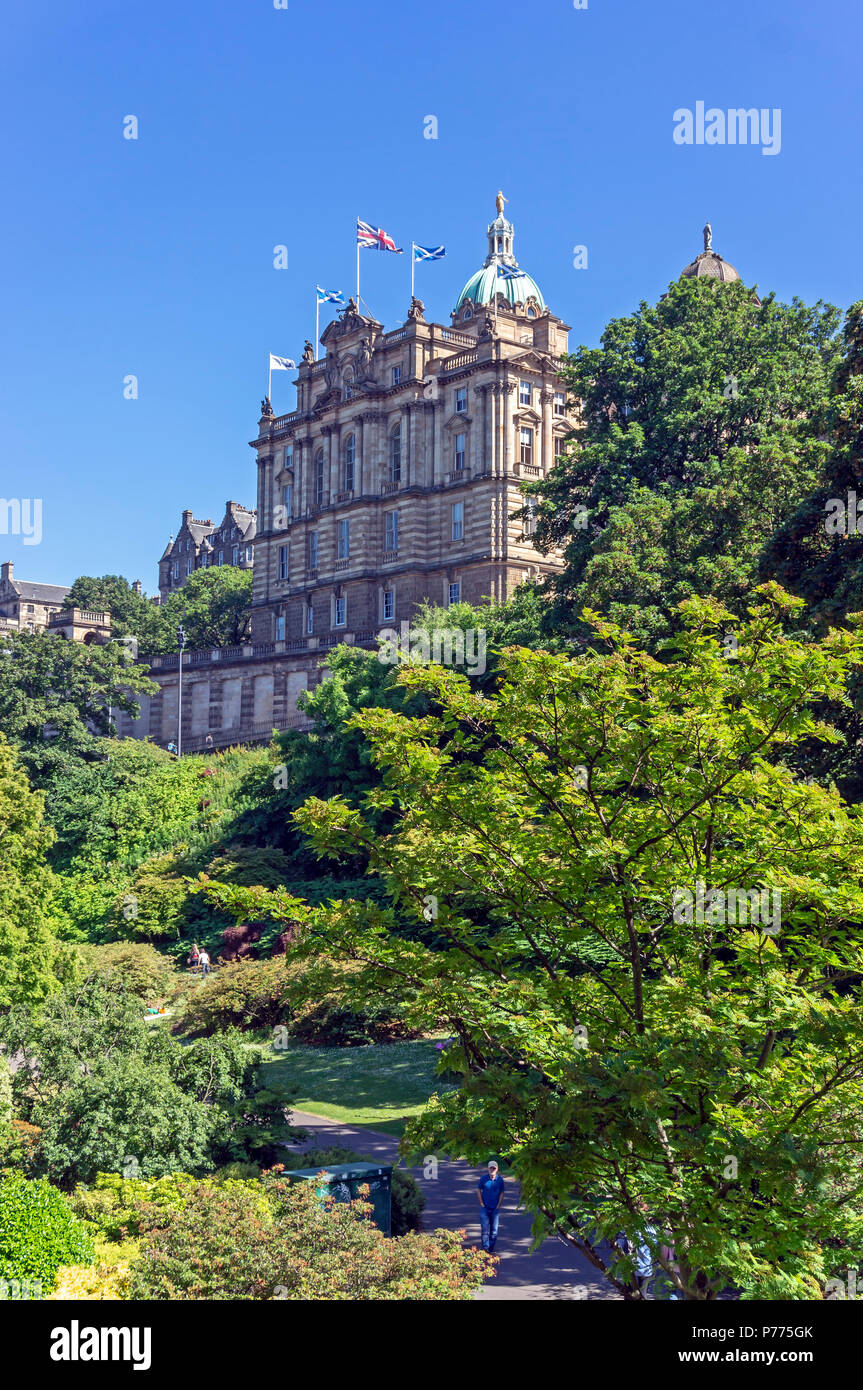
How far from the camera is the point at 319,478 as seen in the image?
75.6 m

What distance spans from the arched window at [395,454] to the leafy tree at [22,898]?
125 feet

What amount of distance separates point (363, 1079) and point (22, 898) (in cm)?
952

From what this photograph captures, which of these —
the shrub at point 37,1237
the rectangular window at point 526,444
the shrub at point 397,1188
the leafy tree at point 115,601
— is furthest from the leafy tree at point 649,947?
the leafy tree at point 115,601

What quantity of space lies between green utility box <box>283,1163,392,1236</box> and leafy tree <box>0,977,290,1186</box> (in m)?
2.30

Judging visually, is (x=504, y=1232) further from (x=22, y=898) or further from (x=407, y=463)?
(x=407, y=463)

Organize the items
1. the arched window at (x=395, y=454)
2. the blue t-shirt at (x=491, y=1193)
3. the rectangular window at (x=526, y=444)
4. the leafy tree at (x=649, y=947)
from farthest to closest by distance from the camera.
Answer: the arched window at (x=395, y=454) < the rectangular window at (x=526, y=444) < the blue t-shirt at (x=491, y=1193) < the leafy tree at (x=649, y=947)

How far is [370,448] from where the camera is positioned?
230 feet

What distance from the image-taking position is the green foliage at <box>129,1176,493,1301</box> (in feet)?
41.8

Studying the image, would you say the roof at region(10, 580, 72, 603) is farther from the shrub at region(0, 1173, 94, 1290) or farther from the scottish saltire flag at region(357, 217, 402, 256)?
the shrub at region(0, 1173, 94, 1290)

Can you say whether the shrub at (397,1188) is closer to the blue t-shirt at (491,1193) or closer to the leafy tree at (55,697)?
the blue t-shirt at (491,1193)

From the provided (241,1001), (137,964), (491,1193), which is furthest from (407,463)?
(491,1193)

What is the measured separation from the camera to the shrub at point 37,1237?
14.7 metres
